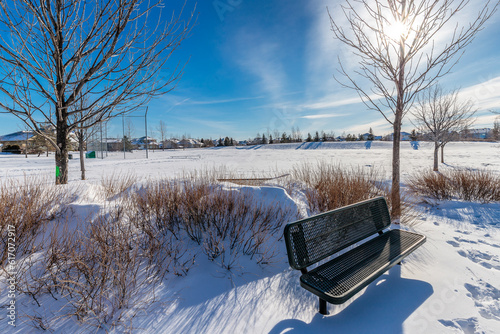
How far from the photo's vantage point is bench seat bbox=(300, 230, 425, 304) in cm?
168

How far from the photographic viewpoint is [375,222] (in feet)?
9.25

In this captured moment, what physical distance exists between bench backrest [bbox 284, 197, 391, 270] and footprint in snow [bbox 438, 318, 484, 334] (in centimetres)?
91

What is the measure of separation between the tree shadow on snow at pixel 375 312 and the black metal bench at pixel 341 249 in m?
0.14

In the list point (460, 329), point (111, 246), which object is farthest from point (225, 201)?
point (460, 329)

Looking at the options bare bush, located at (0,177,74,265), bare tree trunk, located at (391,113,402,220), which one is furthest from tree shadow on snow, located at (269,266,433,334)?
bare bush, located at (0,177,74,265)

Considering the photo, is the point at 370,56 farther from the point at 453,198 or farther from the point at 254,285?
the point at 254,285

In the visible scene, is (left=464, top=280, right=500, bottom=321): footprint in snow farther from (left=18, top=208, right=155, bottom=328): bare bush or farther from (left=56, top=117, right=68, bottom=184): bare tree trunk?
(left=56, top=117, right=68, bottom=184): bare tree trunk

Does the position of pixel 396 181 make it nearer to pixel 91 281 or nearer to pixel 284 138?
pixel 91 281

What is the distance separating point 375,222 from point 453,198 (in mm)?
4424

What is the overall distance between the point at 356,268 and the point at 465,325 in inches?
31.0

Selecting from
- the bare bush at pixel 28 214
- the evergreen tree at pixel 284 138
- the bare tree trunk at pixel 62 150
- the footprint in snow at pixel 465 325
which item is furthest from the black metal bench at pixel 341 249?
the evergreen tree at pixel 284 138

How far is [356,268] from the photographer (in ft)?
6.55

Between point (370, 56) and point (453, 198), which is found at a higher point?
point (370, 56)

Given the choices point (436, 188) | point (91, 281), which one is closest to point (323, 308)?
point (91, 281)
